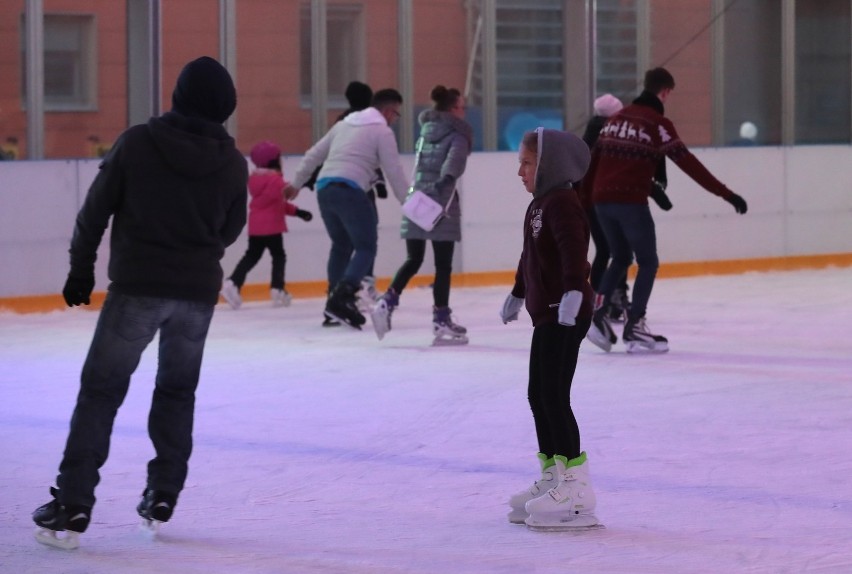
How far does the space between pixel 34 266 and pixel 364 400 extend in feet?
16.2

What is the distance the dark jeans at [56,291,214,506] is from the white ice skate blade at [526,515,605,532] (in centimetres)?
94

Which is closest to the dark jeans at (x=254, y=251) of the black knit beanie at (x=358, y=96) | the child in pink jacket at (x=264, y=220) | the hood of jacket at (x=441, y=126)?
the child in pink jacket at (x=264, y=220)

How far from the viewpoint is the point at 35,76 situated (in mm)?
11969

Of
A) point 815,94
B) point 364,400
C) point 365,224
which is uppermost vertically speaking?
point 815,94

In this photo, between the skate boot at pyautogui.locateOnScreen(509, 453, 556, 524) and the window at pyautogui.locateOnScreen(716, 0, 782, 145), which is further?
the window at pyautogui.locateOnScreen(716, 0, 782, 145)

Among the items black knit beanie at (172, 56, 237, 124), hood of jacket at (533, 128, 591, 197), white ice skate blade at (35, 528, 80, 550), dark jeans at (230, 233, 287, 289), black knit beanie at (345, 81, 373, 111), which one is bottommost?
white ice skate blade at (35, 528, 80, 550)

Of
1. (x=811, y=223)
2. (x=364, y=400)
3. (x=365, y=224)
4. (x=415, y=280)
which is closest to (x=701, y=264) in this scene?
(x=811, y=223)

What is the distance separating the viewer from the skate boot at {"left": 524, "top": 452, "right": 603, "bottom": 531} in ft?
13.9

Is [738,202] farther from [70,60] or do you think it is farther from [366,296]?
[70,60]

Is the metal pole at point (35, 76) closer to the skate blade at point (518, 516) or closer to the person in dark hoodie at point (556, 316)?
the person in dark hoodie at point (556, 316)

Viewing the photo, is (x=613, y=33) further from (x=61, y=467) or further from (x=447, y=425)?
(x=61, y=467)

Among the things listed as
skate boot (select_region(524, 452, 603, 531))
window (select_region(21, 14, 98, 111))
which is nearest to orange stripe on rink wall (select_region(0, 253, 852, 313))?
window (select_region(21, 14, 98, 111))

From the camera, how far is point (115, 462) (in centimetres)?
526

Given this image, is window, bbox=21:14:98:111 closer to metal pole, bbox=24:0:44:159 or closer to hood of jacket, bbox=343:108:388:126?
metal pole, bbox=24:0:44:159
